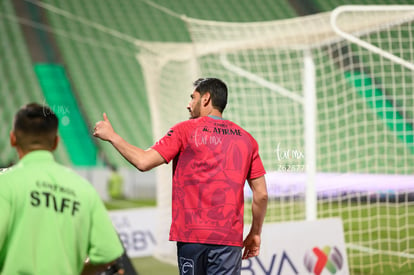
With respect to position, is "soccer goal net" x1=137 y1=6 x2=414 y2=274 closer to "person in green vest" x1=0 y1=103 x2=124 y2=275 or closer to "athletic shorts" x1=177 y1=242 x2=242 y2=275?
"athletic shorts" x1=177 y1=242 x2=242 y2=275

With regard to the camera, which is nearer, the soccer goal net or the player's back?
the player's back

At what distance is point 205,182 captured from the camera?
304 centimetres

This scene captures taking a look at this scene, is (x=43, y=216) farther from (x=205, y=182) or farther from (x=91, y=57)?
(x=91, y=57)

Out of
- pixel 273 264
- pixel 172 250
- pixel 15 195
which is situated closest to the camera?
pixel 15 195

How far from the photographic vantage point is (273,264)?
16.2ft

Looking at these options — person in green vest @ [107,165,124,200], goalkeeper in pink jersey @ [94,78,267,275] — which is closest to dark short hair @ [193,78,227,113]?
goalkeeper in pink jersey @ [94,78,267,275]

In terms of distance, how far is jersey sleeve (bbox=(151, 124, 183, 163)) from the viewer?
10.00 feet

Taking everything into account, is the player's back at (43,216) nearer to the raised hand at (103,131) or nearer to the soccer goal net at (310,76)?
the raised hand at (103,131)

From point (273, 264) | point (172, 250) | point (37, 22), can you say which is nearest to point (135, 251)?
point (172, 250)

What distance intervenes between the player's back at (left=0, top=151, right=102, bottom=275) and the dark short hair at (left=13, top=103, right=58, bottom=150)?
0.05 m

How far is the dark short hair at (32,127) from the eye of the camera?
2.14m

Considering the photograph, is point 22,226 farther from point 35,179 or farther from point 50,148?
point 50,148

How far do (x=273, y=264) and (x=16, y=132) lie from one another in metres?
3.19

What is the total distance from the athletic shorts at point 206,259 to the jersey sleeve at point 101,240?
0.94 metres
